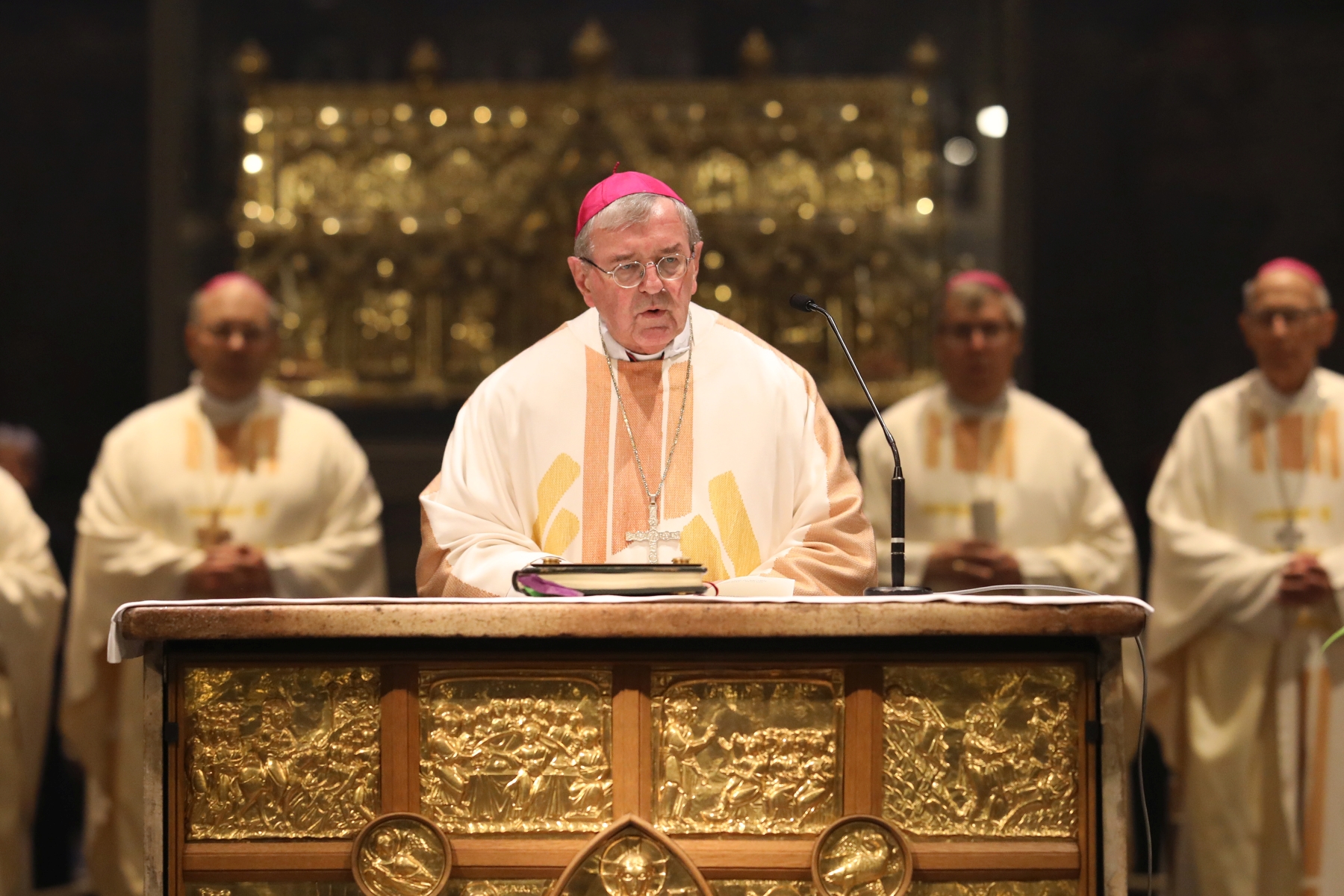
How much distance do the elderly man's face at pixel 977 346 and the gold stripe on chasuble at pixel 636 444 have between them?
95.4 inches

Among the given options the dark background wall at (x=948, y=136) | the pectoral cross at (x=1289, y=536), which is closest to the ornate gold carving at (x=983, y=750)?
the pectoral cross at (x=1289, y=536)

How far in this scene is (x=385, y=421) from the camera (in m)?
7.27

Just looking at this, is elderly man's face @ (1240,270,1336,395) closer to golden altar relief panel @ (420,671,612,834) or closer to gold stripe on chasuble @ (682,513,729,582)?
gold stripe on chasuble @ (682,513,729,582)

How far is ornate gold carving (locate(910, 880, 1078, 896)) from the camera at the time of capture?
2.98 m

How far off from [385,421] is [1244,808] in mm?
3727

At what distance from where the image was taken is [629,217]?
12.5ft

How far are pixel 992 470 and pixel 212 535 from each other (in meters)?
2.79

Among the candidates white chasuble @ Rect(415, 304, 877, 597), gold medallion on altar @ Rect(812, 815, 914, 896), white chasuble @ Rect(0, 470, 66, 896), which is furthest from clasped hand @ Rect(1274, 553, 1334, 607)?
white chasuble @ Rect(0, 470, 66, 896)

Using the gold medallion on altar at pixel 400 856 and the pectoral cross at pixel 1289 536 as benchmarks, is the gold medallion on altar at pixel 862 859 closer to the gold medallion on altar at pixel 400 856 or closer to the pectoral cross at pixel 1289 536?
the gold medallion on altar at pixel 400 856

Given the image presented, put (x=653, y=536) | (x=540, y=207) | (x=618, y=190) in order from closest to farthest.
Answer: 1. (x=653, y=536)
2. (x=618, y=190)
3. (x=540, y=207)

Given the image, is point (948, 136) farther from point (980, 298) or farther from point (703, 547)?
point (703, 547)

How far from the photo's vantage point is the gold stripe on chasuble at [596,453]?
382 centimetres

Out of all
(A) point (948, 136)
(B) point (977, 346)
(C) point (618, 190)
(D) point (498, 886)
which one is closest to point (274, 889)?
(D) point (498, 886)

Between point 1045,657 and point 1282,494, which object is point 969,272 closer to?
point 1282,494
